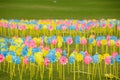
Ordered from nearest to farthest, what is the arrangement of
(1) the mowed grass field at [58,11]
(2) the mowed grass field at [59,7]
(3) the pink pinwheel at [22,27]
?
1. (3) the pink pinwheel at [22,27]
2. (1) the mowed grass field at [58,11]
3. (2) the mowed grass field at [59,7]

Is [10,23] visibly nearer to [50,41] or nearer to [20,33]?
[20,33]

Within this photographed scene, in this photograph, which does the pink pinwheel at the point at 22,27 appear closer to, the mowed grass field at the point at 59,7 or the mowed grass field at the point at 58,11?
the mowed grass field at the point at 58,11

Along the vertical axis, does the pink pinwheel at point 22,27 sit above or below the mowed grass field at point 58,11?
below

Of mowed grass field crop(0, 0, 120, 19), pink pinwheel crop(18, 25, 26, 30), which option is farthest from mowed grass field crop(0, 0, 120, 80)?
pink pinwheel crop(18, 25, 26, 30)

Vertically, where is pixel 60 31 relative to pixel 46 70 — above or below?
above

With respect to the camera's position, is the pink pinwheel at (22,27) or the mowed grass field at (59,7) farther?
the mowed grass field at (59,7)

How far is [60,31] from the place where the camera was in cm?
1483

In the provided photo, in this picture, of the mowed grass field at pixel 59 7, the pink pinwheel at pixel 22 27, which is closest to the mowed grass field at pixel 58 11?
the mowed grass field at pixel 59 7

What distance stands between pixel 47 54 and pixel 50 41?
9.37 ft

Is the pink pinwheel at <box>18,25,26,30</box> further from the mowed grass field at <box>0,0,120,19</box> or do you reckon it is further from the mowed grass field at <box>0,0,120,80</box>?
the mowed grass field at <box>0,0,120,80</box>

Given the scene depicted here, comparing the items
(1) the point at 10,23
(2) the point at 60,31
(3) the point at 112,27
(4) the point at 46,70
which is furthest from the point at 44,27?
(4) the point at 46,70

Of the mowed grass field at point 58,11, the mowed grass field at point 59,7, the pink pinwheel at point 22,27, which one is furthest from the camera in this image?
the mowed grass field at point 59,7

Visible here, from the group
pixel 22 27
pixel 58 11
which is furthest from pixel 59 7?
pixel 22 27

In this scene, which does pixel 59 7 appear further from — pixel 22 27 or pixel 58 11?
pixel 22 27
